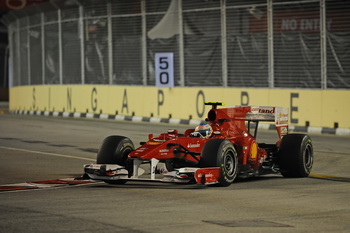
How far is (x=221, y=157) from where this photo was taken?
12086 millimetres

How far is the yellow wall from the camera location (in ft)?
74.5

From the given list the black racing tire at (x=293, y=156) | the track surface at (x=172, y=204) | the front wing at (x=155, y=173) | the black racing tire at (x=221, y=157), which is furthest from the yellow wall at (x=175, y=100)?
the front wing at (x=155, y=173)

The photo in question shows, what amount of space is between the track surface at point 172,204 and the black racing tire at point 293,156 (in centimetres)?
17

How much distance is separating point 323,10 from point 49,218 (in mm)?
14738

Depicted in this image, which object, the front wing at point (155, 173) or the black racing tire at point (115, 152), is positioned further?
the black racing tire at point (115, 152)

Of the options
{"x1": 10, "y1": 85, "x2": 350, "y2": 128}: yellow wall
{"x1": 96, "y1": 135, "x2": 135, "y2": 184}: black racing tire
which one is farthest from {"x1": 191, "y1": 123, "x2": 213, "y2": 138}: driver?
{"x1": 10, "y1": 85, "x2": 350, "y2": 128}: yellow wall

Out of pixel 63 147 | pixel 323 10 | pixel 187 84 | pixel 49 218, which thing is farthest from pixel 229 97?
pixel 49 218

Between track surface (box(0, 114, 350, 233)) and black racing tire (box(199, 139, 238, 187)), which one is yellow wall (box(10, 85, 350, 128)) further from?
black racing tire (box(199, 139, 238, 187))

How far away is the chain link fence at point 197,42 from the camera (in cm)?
2327

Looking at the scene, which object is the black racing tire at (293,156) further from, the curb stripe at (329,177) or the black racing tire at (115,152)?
the black racing tire at (115,152)

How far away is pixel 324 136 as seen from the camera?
2175 centimetres

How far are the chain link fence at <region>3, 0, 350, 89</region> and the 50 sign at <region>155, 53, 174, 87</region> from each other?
17 centimetres

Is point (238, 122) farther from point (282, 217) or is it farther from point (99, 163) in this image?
point (282, 217)

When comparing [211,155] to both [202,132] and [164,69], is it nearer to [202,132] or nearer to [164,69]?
[202,132]
